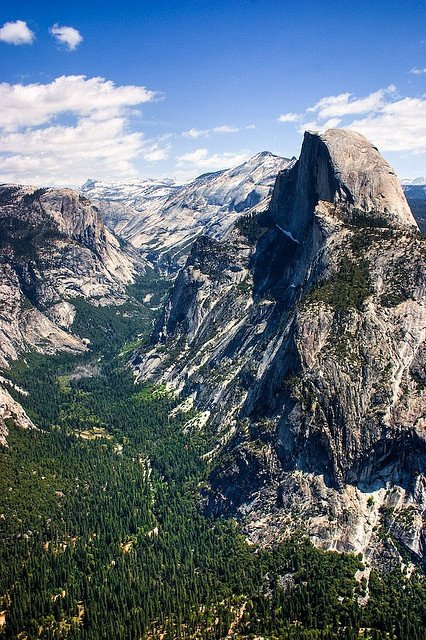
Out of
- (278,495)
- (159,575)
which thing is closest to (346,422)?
(278,495)

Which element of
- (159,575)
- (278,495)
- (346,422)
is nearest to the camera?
(159,575)

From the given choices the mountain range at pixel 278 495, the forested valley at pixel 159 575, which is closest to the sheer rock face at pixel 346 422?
the mountain range at pixel 278 495

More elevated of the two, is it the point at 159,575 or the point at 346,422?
the point at 346,422

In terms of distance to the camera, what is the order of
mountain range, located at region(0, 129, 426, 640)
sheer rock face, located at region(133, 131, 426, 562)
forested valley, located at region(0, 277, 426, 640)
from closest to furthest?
forested valley, located at region(0, 277, 426, 640)
mountain range, located at region(0, 129, 426, 640)
sheer rock face, located at region(133, 131, 426, 562)

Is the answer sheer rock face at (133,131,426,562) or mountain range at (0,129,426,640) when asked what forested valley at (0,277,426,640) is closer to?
mountain range at (0,129,426,640)

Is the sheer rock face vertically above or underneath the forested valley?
above

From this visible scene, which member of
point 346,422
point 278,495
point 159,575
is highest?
point 346,422

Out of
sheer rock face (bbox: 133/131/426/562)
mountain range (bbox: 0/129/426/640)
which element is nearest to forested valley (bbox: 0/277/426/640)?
mountain range (bbox: 0/129/426/640)

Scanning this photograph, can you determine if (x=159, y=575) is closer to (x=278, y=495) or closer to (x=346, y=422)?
(x=278, y=495)

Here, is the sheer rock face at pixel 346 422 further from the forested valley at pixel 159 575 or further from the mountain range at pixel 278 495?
the forested valley at pixel 159 575

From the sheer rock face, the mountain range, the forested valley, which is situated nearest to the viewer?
the forested valley

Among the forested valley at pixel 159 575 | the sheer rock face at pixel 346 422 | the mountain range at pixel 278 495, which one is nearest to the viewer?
the forested valley at pixel 159 575

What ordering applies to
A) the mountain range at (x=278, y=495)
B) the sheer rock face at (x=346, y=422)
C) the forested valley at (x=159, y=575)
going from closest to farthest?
the forested valley at (x=159, y=575)
the mountain range at (x=278, y=495)
the sheer rock face at (x=346, y=422)
